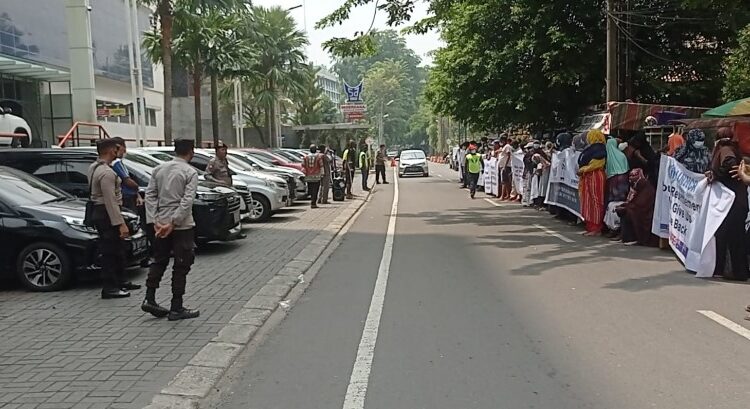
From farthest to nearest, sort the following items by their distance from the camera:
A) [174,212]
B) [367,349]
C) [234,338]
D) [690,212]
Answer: [690,212]
[174,212]
[234,338]
[367,349]

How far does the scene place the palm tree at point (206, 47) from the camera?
29.0m

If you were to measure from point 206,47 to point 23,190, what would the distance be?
74.4 feet

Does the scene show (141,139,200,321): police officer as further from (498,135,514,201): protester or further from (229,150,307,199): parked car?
(498,135,514,201): protester

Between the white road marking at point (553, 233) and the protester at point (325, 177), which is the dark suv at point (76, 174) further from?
the protester at point (325, 177)

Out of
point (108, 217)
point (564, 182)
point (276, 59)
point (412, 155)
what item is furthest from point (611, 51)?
point (276, 59)

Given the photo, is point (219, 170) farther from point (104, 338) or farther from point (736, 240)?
point (736, 240)

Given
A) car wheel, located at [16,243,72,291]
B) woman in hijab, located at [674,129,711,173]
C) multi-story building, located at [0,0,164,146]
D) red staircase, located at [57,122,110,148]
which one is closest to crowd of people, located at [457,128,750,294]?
woman in hijab, located at [674,129,711,173]

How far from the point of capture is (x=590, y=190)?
12719mm

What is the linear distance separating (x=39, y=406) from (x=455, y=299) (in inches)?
173

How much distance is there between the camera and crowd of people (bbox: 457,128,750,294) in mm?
8398

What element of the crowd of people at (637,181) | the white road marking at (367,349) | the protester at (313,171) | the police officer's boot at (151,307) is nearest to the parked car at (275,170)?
the protester at (313,171)

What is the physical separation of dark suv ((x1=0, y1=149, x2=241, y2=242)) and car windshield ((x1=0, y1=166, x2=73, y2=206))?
123 cm

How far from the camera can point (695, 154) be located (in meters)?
9.95

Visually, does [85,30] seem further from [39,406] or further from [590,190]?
[39,406]
